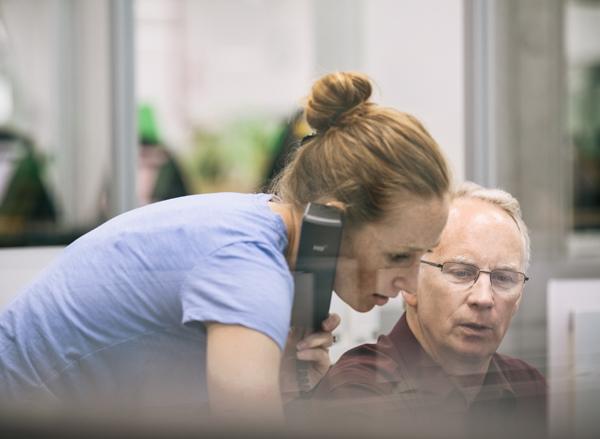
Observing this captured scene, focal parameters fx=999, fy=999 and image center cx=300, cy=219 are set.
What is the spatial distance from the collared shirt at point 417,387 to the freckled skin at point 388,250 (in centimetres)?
6

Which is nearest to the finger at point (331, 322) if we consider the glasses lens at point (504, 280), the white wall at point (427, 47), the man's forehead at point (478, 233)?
the man's forehead at point (478, 233)

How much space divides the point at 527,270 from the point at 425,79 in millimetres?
1018

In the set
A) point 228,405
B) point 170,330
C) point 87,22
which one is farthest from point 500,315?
point 87,22

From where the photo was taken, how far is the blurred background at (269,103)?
195 centimetres

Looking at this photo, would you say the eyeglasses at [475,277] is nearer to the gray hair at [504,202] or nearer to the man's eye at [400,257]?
the gray hair at [504,202]

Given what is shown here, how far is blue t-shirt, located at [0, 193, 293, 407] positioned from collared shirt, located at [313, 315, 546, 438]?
10cm

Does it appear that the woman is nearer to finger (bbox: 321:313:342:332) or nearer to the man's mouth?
finger (bbox: 321:313:342:332)

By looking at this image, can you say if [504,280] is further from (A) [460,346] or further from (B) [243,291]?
(B) [243,291]

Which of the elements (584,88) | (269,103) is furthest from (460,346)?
(584,88)

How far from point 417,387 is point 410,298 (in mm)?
271

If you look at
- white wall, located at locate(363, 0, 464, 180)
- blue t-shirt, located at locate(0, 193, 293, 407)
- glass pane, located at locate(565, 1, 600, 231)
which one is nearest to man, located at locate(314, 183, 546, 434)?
blue t-shirt, located at locate(0, 193, 293, 407)

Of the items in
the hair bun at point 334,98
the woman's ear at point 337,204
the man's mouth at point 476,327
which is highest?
the hair bun at point 334,98

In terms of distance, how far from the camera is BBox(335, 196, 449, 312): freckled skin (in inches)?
40.9

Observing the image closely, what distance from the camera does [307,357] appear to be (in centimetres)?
102
